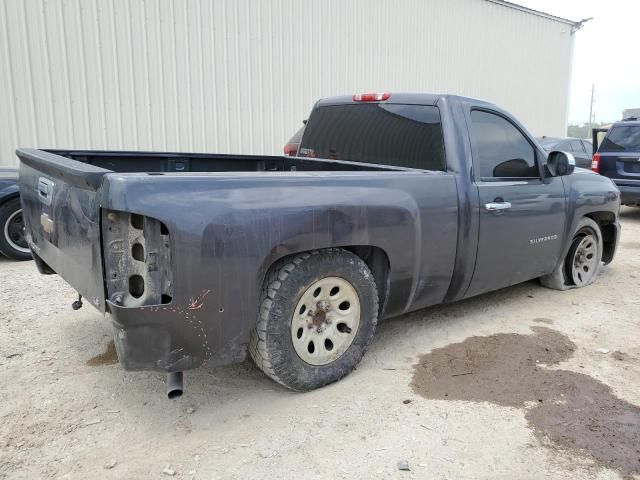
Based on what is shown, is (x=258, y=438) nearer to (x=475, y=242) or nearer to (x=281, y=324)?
(x=281, y=324)

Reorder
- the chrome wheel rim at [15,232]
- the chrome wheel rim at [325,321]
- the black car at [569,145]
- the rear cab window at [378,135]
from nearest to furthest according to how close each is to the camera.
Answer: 1. the chrome wheel rim at [325,321]
2. the rear cab window at [378,135]
3. the chrome wheel rim at [15,232]
4. the black car at [569,145]

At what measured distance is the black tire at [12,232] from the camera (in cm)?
599

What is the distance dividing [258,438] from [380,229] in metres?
1.36

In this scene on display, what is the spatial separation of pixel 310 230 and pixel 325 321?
594mm

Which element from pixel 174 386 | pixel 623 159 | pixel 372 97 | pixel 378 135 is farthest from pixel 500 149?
pixel 623 159

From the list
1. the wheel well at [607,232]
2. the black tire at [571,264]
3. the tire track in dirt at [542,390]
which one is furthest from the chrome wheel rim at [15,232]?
the wheel well at [607,232]

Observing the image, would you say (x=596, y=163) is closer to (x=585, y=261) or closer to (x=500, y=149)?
(x=585, y=261)

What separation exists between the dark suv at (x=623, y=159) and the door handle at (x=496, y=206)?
6.74m

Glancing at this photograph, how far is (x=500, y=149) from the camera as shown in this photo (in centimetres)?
420

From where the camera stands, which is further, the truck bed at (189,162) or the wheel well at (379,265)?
the truck bed at (189,162)

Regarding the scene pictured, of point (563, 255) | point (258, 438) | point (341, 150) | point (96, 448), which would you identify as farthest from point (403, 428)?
point (563, 255)

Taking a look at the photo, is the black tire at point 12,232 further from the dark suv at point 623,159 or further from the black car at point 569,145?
the black car at point 569,145

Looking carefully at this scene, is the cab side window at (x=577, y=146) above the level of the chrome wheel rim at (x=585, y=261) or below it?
above

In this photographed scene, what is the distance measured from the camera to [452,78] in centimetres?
1612
